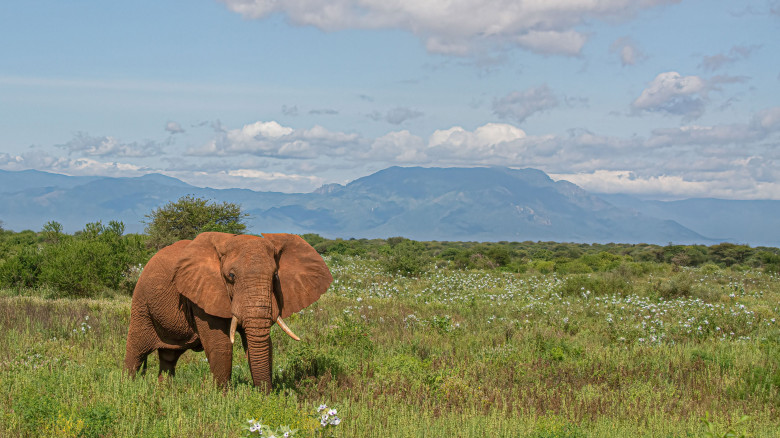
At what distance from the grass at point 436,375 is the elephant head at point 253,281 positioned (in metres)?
0.69

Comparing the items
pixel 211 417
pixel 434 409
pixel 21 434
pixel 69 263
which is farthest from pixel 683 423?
pixel 69 263

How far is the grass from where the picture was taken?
597 centimetres

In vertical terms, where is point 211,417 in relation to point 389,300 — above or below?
above

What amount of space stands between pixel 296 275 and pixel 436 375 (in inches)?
107

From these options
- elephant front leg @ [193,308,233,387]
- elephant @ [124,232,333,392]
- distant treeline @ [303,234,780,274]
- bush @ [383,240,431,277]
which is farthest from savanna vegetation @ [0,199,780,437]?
distant treeline @ [303,234,780,274]

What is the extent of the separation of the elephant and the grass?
395 millimetres

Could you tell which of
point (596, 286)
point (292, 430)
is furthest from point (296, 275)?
point (596, 286)

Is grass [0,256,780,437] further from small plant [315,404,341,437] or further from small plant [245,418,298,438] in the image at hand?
small plant [245,418,298,438]

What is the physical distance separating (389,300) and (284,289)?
1120 centimetres

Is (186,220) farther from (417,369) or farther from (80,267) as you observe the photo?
(417,369)

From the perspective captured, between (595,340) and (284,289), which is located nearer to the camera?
(284,289)

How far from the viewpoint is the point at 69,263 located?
18.7 m

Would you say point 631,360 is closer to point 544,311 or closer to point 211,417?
point 544,311

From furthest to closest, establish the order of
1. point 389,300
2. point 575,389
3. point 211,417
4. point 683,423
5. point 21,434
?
point 389,300
point 575,389
point 683,423
point 211,417
point 21,434
